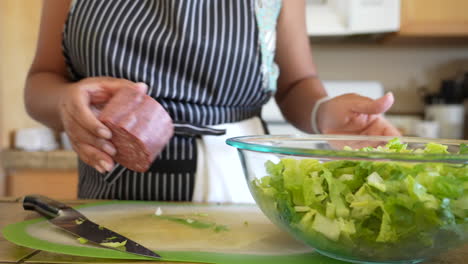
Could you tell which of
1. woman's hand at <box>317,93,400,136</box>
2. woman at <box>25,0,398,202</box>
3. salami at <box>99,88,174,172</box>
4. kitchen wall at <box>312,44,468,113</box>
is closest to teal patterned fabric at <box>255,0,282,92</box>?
woman at <box>25,0,398,202</box>

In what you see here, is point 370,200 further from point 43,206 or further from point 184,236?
point 43,206

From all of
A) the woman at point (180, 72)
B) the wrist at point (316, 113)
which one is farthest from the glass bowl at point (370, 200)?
the wrist at point (316, 113)

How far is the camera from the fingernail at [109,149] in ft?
2.14

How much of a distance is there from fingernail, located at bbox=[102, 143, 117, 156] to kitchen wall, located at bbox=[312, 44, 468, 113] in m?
1.75

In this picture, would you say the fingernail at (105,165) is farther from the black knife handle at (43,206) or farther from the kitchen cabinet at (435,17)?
the kitchen cabinet at (435,17)

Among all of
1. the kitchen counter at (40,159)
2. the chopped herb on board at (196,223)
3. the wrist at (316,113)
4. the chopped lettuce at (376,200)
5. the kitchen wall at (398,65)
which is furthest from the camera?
the kitchen wall at (398,65)

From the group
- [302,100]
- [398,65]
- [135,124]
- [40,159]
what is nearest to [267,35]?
[302,100]

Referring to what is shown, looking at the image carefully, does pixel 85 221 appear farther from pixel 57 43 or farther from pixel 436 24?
pixel 436 24

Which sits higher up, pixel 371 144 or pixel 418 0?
pixel 418 0

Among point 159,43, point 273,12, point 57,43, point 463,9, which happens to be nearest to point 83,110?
point 159,43

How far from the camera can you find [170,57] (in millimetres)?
854

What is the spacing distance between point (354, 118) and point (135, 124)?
0.38 meters

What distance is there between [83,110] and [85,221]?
0.52 feet

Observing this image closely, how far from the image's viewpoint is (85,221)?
1.82 ft
